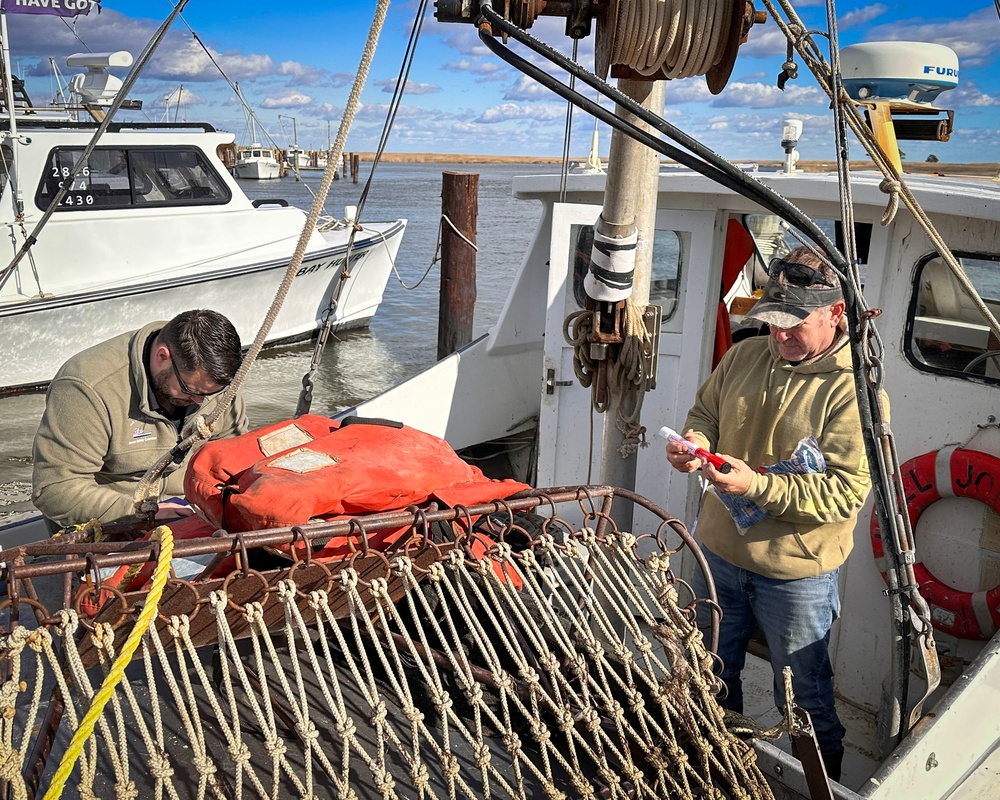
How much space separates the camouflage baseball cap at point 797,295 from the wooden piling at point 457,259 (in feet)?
25.8

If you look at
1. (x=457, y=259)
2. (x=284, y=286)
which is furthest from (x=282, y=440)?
(x=457, y=259)

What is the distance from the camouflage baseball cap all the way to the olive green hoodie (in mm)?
184

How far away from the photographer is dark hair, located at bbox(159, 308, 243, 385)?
277cm

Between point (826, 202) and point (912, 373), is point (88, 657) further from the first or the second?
point (826, 202)

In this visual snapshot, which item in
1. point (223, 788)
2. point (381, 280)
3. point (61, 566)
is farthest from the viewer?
point (381, 280)

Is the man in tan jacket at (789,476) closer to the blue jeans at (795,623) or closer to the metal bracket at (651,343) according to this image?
the blue jeans at (795,623)

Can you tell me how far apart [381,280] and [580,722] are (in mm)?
13137

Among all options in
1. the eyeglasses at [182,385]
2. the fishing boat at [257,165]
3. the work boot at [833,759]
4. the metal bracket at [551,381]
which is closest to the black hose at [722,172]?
the work boot at [833,759]

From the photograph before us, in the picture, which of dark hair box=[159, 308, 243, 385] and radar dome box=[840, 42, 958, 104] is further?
radar dome box=[840, 42, 958, 104]

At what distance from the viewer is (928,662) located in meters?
2.33

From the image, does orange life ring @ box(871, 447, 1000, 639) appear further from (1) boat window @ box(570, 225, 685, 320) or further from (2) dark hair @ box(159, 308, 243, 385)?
(2) dark hair @ box(159, 308, 243, 385)

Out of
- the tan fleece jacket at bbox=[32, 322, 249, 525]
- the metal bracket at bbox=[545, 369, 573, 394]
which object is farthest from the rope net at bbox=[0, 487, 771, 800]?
the metal bracket at bbox=[545, 369, 573, 394]

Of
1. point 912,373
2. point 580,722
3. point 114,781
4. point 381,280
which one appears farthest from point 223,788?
point 381,280

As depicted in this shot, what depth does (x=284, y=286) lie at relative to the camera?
6.93ft
